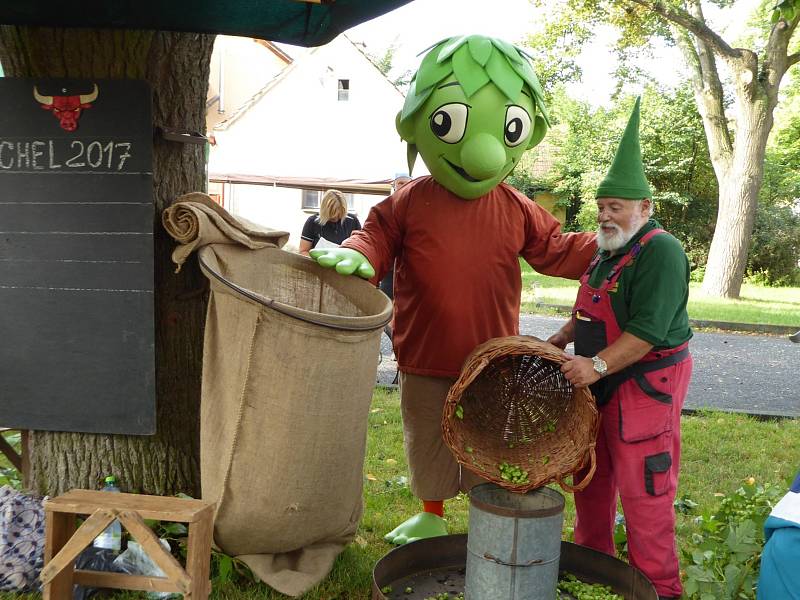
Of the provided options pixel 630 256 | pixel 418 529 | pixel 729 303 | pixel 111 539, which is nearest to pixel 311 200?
pixel 729 303

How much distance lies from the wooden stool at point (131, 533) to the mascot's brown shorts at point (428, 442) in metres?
1.06

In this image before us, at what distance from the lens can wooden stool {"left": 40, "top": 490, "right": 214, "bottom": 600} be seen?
256 centimetres

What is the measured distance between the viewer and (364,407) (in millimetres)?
3025

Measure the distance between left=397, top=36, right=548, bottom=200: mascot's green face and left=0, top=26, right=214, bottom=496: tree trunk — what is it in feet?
3.20

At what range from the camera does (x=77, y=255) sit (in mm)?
3164

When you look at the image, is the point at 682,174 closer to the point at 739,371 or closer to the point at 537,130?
the point at 739,371

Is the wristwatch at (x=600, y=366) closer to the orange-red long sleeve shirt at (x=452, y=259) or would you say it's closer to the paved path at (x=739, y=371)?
the orange-red long sleeve shirt at (x=452, y=259)

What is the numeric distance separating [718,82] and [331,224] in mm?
11235

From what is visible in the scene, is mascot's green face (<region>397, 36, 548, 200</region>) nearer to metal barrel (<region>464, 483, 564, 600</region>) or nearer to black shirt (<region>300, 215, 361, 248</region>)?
metal barrel (<region>464, 483, 564, 600</region>)

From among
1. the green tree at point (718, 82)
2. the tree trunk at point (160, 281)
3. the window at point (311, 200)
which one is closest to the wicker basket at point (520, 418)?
the tree trunk at point (160, 281)

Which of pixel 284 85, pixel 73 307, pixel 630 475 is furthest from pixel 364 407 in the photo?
pixel 284 85

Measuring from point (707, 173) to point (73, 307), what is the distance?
878 inches

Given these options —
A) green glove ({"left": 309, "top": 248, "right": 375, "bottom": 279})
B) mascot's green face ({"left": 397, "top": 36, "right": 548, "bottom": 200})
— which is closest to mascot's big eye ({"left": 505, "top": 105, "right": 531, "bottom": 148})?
mascot's green face ({"left": 397, "top": 36, "right": 548, "bottom": 200})

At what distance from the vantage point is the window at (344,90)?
21.2 meters
